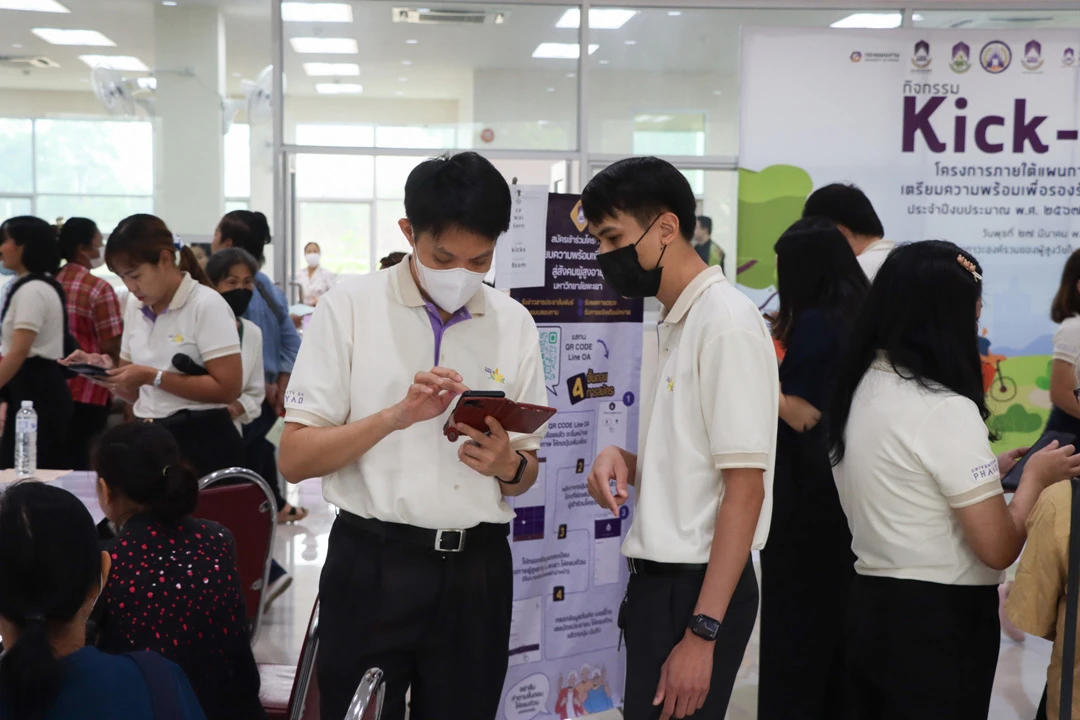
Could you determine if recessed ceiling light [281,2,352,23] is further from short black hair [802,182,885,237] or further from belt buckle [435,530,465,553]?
belt buckle [435,530,465,553]

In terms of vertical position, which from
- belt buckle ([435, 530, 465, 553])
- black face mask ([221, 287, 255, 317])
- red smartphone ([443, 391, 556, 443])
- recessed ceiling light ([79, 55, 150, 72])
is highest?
recessed ceiling light ([79, 55, 150, 72])

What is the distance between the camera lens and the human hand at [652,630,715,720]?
1.62m

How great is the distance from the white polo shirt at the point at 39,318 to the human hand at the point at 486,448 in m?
3.78

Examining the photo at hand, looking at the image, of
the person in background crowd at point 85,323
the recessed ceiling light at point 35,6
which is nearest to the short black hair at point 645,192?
the person in background crowd at point 85,323

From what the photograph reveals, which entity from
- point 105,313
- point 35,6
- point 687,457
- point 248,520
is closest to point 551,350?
point 248,520

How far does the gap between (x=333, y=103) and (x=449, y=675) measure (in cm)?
603

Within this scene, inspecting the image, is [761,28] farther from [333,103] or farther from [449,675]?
[449,675]

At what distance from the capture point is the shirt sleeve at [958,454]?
5.99 ft

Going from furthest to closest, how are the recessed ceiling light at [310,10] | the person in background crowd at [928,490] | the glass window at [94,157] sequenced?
the glass window at [94,157]
the recessed ceiling light at [310,10]
the person in background crowd at [928,490]

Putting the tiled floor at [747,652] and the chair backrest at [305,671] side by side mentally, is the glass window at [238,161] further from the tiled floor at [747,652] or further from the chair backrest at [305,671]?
the chair backrest at [305,671]

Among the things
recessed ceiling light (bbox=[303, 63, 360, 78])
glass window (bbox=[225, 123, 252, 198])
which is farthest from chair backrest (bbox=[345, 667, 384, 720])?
glass window (bbox=[225, 123, 252, 198])

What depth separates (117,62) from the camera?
12.6 meters

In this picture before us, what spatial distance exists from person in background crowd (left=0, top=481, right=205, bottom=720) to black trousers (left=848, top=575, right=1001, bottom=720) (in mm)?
1298

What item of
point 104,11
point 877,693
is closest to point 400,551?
point 877,693
